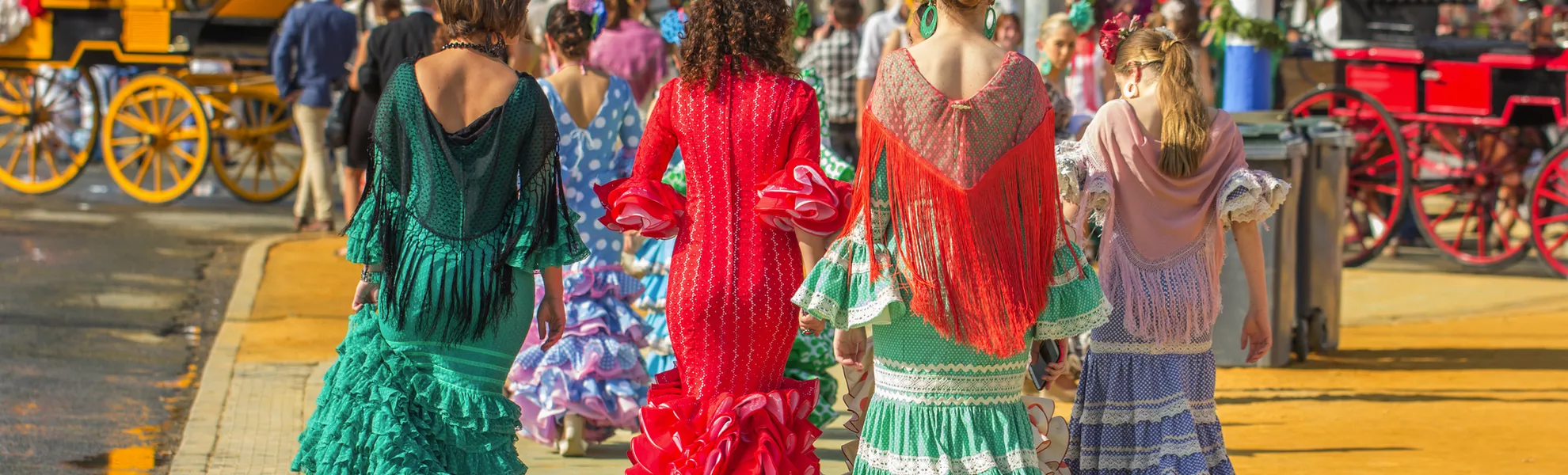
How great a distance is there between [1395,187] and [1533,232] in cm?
81

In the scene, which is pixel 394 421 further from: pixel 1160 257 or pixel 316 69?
pixel 316 69

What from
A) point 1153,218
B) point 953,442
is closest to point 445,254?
point 953,442

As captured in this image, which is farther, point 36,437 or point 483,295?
point 36,437

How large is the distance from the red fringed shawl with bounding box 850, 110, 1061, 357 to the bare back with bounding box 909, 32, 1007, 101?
0.16m

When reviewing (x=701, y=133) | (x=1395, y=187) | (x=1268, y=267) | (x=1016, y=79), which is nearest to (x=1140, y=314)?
(x=1016, y=79)

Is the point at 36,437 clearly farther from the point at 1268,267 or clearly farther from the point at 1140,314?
the point at 1268,267

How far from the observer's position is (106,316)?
9.07 m

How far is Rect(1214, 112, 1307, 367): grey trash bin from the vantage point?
24.5 feet

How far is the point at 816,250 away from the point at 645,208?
1.49 feet

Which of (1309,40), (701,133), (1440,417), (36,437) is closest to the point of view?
(701,133)

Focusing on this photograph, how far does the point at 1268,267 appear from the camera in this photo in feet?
25.3

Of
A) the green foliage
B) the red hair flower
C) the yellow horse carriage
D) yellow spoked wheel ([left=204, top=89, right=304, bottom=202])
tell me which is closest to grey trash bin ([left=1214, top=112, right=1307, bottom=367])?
the green foliage

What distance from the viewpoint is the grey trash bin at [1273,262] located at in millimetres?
7461

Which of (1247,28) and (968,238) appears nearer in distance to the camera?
(968,238)
